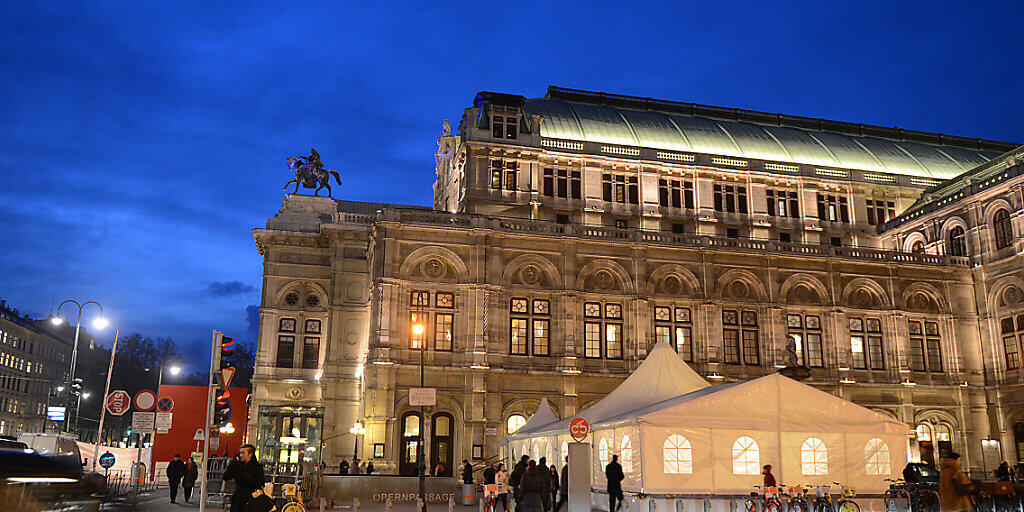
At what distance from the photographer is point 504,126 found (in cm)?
4878

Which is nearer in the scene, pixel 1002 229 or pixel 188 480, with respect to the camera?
pixel 188 480

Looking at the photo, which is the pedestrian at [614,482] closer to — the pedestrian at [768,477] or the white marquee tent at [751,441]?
the white marquee tent at [751,441]

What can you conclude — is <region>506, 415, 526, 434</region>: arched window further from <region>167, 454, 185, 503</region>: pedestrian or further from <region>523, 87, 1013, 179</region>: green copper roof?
<region>523, 87, 1013, 179</region>: green copper roof

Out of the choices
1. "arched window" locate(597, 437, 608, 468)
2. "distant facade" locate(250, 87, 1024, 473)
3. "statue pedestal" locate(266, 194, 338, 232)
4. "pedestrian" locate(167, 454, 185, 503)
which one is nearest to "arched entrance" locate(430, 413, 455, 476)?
"distant facade" locate(250, 87, 1024, 473)

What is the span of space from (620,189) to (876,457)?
27620 mm

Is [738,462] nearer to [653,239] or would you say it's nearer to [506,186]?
[653,239]

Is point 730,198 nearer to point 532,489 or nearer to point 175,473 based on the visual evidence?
point 175,473

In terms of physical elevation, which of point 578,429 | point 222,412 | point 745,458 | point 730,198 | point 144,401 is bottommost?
point 745,458

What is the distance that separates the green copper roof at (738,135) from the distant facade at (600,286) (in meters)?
0.20

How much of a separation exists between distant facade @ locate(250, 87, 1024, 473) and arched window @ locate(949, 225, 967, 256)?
0.60m

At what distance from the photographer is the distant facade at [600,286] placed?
4156cm

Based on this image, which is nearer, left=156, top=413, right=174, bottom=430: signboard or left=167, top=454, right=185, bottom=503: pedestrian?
left=156, top=413, right=174, bottom=430: signboard

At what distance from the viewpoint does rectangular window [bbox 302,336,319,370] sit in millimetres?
48625

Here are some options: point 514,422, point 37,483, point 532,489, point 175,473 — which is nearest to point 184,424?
point 514,422
